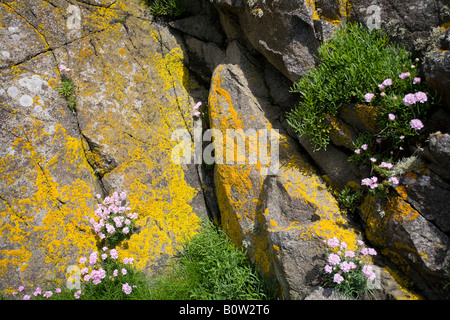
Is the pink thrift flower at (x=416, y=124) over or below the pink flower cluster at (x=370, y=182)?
over

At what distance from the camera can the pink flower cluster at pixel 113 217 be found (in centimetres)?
514

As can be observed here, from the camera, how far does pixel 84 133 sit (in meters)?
5.64

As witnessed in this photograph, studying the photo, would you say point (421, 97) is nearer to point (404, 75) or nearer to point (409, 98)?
point (409, 98)

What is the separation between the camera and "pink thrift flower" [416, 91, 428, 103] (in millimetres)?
3693

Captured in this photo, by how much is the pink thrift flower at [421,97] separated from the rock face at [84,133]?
366cm

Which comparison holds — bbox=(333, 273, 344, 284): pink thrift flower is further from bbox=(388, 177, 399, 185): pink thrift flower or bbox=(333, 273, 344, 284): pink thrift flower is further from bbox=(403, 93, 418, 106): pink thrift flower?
bbox=(403, 93, 418, 106): pink thrift flower

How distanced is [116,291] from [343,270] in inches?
128

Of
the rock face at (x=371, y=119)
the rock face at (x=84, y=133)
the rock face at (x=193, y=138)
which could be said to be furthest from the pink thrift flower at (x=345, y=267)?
the rock face at (x=84, y=133)

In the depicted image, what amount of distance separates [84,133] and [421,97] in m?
5.12

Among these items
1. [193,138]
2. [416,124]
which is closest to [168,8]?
[193,138]

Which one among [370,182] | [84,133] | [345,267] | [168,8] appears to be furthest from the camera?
[168,8]

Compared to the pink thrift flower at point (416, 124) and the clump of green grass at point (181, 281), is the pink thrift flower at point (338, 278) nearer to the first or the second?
the clump of green grass at point (181, 281)

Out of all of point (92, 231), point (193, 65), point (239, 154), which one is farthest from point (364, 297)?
point (193, 65)

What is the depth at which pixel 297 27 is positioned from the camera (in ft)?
15.9
